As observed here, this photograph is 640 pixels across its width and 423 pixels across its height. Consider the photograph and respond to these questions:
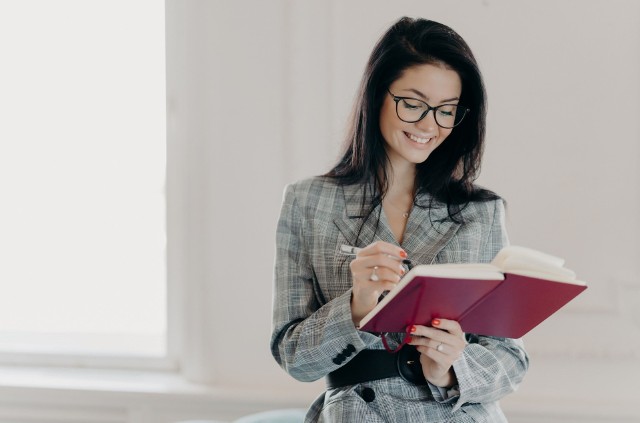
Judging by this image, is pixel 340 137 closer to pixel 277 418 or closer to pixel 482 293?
pixel 277 418

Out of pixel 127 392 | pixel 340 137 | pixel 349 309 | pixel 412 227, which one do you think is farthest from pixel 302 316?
pixel 127 392

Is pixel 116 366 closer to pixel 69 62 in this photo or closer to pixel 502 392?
pixel 69 62

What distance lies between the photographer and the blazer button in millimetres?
1615

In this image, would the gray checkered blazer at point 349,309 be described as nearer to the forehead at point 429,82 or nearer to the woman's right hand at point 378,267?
the woman's right hand at point 378,267

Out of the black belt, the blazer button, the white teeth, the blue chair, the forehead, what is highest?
the forehead

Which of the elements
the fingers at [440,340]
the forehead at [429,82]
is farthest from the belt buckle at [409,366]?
the forehead at [429,82]

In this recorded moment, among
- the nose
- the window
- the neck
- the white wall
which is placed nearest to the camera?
the nose

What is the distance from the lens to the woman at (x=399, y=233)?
5.23ft

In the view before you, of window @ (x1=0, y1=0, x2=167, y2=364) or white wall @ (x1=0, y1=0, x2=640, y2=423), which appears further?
window @ (x1=0, y1=0, x2=167, y2=364)

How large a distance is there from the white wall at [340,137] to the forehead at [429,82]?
2.25ft

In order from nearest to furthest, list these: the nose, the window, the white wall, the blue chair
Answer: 1. the nose
2. the blue chair
3. the white wall
4. the window

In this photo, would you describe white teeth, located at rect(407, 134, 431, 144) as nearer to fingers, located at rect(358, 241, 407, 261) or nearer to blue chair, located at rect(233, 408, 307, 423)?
fingers, located at rect(358, 241, 407, 261)

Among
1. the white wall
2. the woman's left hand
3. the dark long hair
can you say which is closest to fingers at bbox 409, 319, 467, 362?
the woman's left hand

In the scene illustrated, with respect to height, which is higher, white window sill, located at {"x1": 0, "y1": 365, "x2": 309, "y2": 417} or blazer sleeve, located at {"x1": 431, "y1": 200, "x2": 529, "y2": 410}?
blazer sleeve, located at {"x1": 431, "y1": 200, "x2": 529, "y2": 410}
